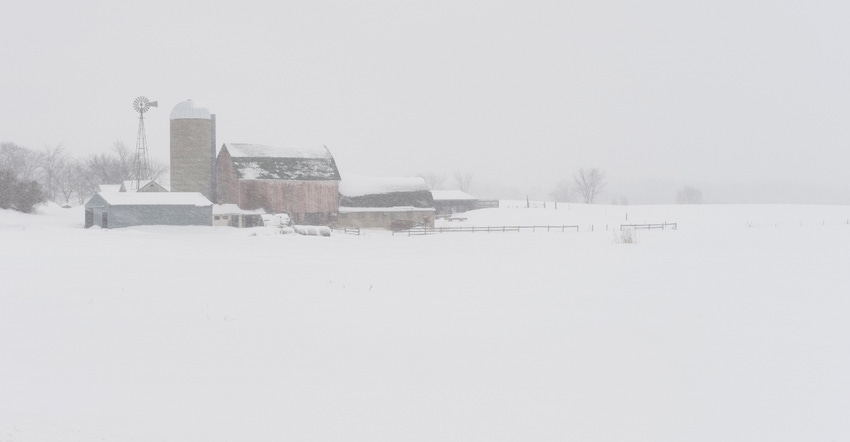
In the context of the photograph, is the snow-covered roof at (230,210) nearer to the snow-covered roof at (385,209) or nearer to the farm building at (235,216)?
the farm building at (235,216)

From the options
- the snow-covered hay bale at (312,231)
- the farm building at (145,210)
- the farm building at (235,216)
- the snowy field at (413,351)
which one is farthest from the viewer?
the farm building at (235,216)

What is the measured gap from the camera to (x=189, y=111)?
5731 centimetres

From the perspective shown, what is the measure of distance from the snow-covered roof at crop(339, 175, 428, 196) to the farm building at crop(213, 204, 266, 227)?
26.3ft

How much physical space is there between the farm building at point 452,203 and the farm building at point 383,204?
2131cm

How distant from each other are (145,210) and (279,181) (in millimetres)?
11028

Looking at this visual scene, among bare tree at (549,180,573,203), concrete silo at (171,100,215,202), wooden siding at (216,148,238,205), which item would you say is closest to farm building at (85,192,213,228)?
wooden siding at (216,148,238,205)

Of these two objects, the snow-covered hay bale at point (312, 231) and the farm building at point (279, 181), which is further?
the farm building at point (279, 181)

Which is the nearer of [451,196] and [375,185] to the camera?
[375,185]

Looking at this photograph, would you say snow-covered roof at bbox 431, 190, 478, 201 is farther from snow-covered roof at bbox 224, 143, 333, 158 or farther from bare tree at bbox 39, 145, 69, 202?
bare tree at bbox 39, 145, 69, 202

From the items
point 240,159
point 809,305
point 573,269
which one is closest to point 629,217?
point 240,159

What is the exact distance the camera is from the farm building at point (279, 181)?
54.1 m

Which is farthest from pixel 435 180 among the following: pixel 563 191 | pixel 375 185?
pixel 375 185

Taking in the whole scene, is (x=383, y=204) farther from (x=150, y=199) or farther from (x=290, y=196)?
(x=150, y=199)

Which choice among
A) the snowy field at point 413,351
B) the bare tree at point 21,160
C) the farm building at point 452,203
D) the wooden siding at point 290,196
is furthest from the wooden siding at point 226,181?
the bare tree at point 21,160
